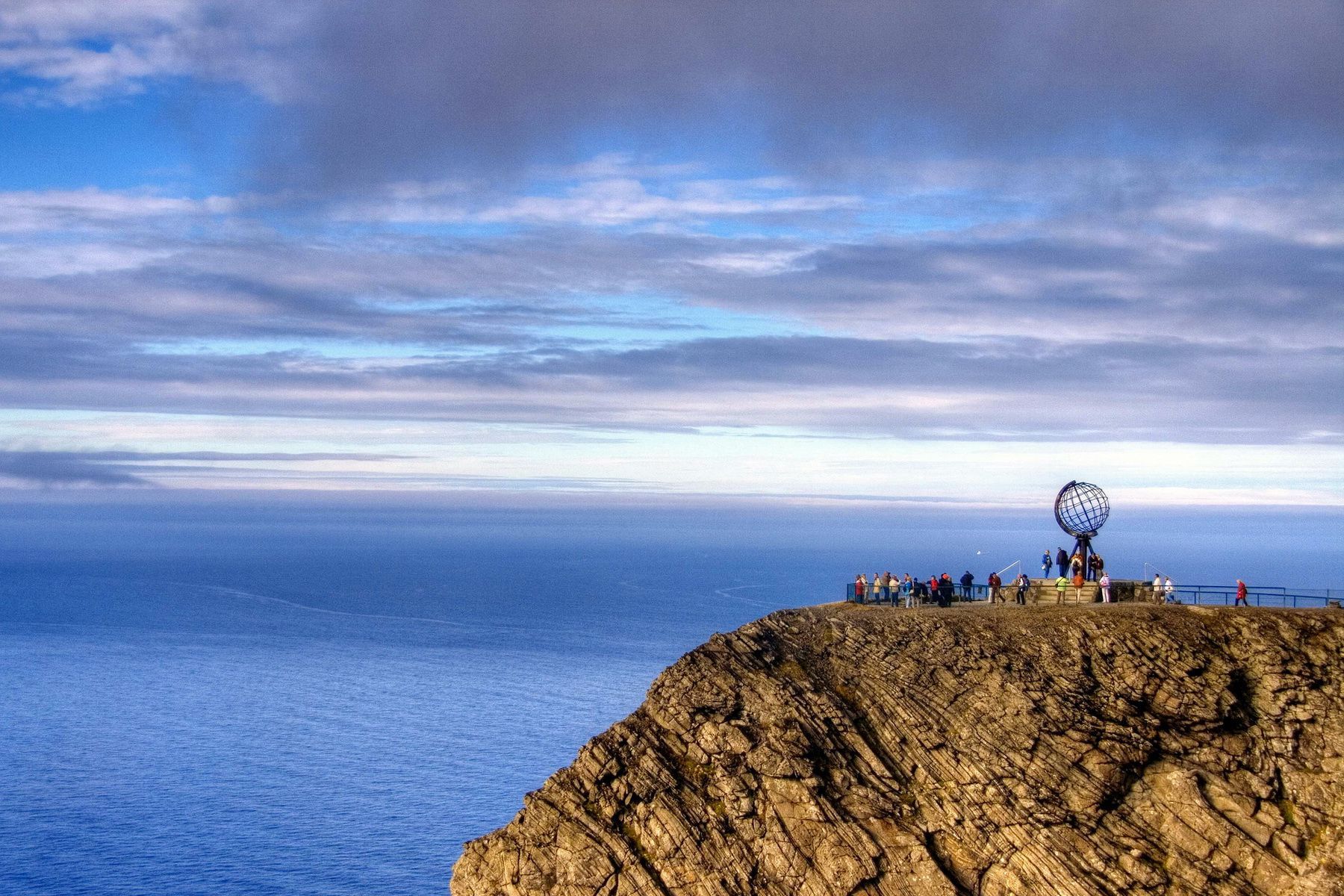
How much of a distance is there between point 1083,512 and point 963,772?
22807 millimetres

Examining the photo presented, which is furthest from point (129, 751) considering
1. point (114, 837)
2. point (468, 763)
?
point (468, 763)

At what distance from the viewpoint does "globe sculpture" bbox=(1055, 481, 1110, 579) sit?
197 feet

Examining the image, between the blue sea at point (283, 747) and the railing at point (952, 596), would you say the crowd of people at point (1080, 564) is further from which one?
the blue sea at point (283, 747)

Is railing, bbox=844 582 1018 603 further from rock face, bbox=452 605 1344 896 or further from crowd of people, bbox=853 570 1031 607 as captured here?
rock face, bbox=452 605 1344 896

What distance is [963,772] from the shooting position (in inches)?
1649

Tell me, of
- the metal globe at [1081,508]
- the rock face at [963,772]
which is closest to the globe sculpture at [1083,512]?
the metal globe at [1081,508]

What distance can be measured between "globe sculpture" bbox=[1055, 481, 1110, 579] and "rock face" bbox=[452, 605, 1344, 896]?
1215 cm

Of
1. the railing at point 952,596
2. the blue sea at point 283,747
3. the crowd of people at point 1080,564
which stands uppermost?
the crowd of people at point 1080,564

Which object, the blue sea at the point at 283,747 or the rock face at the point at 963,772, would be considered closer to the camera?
the rock face at the point at 963,772

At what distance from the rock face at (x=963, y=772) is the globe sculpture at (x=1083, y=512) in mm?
12146

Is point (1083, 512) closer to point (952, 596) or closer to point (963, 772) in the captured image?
point (952, 596)

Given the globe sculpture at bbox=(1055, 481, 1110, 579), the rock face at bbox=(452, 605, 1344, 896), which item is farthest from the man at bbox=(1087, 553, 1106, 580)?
the rock face at bbox=(452, 605, 1344, 896)

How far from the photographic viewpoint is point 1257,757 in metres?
42.9

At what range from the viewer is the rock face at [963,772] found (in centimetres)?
3909
